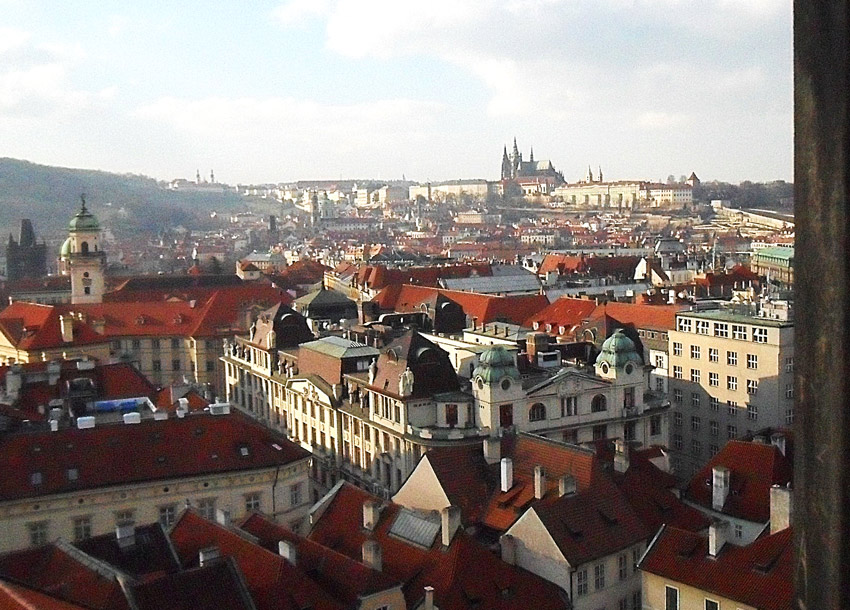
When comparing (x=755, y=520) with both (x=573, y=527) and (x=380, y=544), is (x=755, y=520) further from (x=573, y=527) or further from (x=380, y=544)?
(x=380, y=544)

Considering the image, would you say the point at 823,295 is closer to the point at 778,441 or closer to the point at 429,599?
the point at 429,599

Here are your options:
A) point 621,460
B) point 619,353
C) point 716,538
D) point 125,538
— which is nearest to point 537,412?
point 619,353

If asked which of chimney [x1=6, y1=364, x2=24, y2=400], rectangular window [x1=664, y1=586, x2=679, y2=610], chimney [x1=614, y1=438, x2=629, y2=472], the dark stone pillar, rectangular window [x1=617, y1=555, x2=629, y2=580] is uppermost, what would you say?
the dark stone pillar

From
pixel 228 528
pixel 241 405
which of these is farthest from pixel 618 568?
pixel 241 405

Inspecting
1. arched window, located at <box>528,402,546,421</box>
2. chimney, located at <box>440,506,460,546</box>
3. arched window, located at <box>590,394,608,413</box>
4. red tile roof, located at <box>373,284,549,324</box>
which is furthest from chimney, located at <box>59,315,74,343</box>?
chimney, located at <box>440,506,460,546</box>

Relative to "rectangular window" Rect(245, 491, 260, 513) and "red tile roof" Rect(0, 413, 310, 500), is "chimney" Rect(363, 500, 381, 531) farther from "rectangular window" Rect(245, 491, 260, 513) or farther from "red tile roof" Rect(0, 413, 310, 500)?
"rectangular window" Rect(245, 491, 260, 513)
